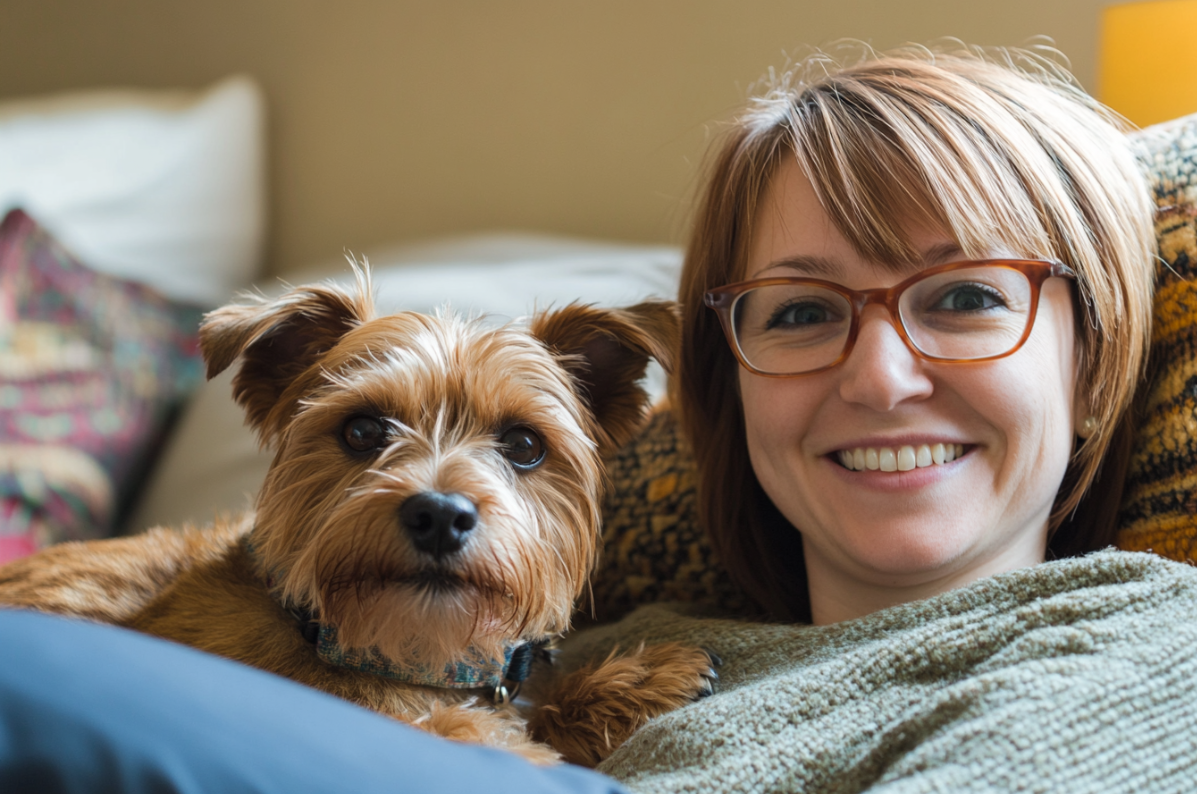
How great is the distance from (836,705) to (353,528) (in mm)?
621

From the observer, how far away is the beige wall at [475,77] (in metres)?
2.56

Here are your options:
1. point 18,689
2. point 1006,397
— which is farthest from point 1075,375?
point 18,689

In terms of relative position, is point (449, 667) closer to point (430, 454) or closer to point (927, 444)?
point (430, 454)

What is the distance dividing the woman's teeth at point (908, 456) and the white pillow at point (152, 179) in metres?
2.24

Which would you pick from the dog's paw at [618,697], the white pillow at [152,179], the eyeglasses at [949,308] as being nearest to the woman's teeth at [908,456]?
the eyeglasses at [949,308]

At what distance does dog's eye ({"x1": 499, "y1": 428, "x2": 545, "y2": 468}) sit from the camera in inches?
54.2

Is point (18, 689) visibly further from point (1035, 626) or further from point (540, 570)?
point (1035, 626)

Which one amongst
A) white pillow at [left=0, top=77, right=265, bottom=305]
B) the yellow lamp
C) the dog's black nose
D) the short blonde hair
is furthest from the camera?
white pillow at [left=0, top=77, right=265, bottom=305]

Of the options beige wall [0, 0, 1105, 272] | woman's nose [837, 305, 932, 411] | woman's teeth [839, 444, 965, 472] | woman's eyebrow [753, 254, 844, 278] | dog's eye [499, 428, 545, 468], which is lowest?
dog's eye [499, 428, 545, 468]

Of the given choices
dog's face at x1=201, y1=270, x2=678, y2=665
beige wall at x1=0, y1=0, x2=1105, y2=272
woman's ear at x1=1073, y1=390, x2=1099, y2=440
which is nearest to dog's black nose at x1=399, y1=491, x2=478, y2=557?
dog's face at x1=201, y1=270, x2=678, y2=665

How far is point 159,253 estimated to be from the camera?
316cm

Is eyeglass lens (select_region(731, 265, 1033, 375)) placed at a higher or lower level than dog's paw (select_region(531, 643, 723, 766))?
higher

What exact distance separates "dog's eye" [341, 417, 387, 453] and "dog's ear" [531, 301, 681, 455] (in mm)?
303

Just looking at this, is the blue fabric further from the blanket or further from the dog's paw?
the dog's paw
